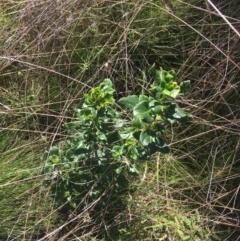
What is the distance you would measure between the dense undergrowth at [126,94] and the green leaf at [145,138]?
335 mm

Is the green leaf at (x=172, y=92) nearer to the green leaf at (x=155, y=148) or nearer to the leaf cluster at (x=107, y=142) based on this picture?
the leaf cluster at (x=107, y=142)

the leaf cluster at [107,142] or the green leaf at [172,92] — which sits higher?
the green leaf at [172,92]

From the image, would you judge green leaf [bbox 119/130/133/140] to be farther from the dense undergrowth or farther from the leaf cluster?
the dense undergrowth

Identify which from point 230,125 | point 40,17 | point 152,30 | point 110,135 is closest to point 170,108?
point 110,135

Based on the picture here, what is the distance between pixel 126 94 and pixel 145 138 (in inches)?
21.1

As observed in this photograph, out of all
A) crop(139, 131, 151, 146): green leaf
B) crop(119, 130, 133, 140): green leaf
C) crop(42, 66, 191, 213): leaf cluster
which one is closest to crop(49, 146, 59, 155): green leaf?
crop(42, 66, 191, 213): leaf cluster

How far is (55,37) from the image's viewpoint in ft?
7.18

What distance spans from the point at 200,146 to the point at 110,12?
23.4 inches

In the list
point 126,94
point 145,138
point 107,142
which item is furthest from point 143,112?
point 126,94

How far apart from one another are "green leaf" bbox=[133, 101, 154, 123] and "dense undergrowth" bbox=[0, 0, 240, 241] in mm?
382

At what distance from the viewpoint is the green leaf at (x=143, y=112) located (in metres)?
1.60

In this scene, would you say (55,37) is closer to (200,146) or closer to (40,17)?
(40,17)

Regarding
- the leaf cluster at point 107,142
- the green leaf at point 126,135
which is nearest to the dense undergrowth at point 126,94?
the leaf cluster at point 107,142

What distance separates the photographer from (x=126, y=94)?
213 centimetres
